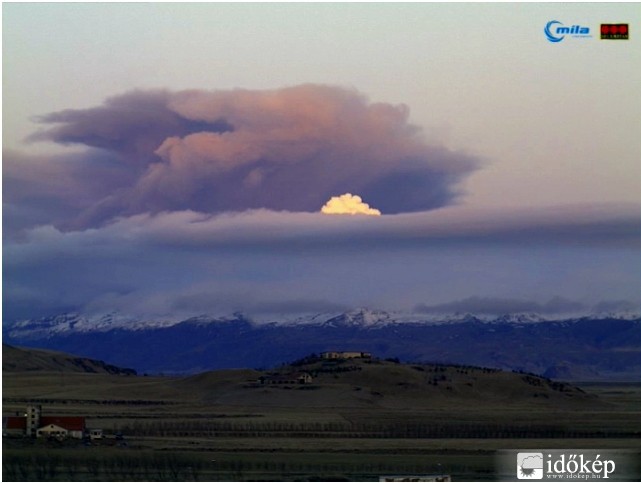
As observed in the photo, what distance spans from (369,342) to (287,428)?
102 feet

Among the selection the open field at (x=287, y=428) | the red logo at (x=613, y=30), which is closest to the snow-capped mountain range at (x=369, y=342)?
the open field at (x=287, y=428)

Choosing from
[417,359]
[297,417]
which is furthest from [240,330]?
[297,417]

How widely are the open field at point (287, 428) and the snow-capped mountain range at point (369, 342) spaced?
4612 millimetres

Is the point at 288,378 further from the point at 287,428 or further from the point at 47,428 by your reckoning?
the point at 47,428

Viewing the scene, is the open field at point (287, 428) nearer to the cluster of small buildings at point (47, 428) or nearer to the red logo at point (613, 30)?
the cluster of small buildings at point (47, 428)

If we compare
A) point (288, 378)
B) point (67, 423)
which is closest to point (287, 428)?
point (67, 423)

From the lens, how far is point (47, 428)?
48594 mm

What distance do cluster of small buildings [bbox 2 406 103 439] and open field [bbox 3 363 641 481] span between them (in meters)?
0.69

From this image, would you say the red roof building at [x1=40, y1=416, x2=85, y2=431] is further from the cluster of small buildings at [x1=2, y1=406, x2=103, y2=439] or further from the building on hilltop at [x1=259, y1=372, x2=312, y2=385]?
the building on hilltop at [x1=259, y1=372, x2=312, y2=385]

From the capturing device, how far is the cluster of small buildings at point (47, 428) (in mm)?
48094

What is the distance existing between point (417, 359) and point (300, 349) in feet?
27.9

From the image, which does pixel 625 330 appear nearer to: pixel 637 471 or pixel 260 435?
pixel 260 435

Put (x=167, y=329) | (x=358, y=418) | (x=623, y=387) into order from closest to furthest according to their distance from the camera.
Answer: (x=358, y=418) < (x=623, y=387) < (x=167, y=329)

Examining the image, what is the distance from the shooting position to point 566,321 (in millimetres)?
82875
